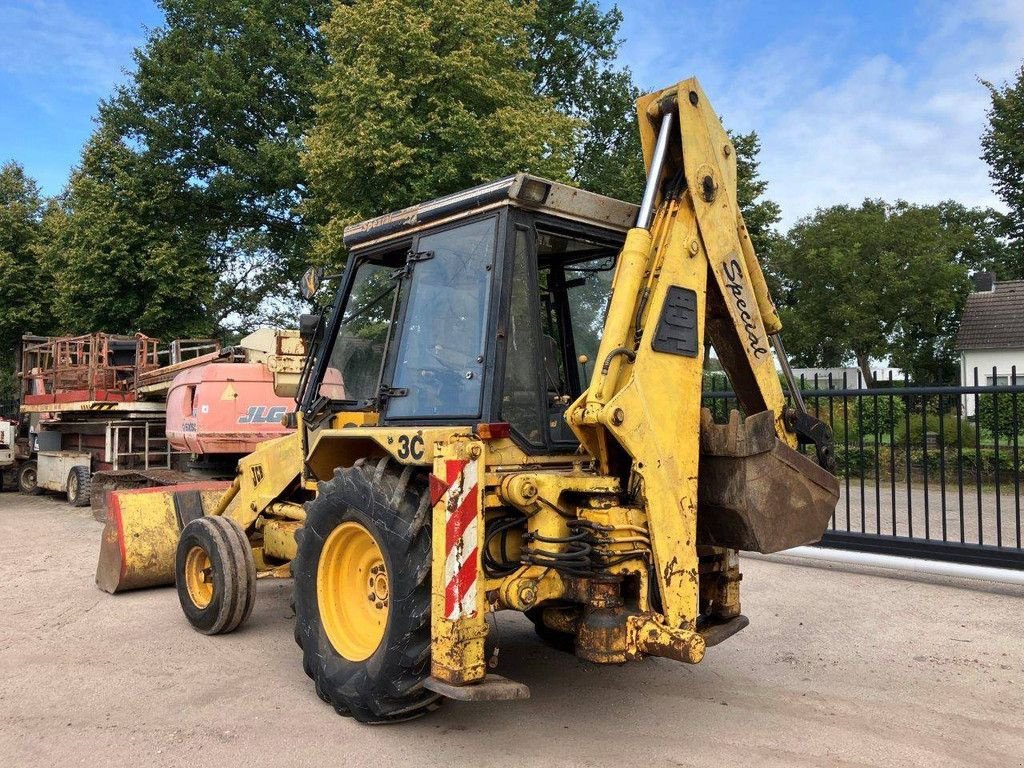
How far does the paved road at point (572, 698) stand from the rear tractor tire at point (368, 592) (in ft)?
0.82

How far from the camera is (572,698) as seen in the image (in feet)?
14.7

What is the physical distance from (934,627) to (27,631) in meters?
6.60

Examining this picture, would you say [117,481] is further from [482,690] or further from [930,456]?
[930,456]

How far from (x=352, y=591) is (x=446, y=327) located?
1483mm

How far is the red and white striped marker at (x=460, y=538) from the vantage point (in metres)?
3.58

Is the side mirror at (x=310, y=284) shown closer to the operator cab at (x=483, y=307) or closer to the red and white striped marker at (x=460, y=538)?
the operator cab at (x=483, y=307)

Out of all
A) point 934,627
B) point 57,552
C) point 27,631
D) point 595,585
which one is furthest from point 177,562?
point 934,627

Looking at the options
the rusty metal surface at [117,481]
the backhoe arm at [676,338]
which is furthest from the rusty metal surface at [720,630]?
the rusty metal surface at [117,481]

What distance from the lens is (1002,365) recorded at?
87.2 ft

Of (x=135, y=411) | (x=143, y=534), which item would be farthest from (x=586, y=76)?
(x=143, y=534)

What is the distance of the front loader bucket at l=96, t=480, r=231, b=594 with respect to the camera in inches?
270

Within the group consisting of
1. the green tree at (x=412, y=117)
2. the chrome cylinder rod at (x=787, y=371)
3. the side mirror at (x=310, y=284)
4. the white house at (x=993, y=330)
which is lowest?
the chrome cylinder rod at (x=787, y=371)

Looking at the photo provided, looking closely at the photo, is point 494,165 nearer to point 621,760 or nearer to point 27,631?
point 27,631

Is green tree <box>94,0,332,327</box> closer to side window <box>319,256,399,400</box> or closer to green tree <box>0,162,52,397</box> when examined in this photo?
green tree <box>0,162,52,397</box>
